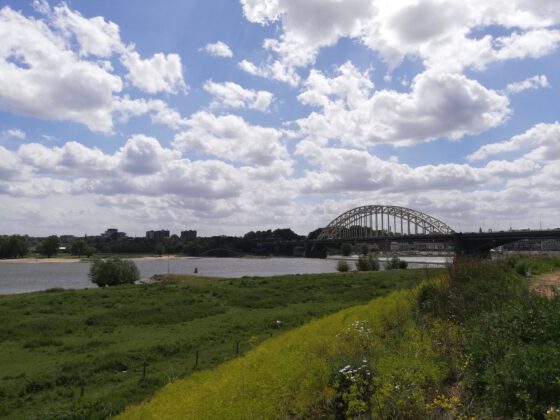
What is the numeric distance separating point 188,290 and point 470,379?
41.6 meters

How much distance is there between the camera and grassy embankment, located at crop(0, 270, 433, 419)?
1691cm

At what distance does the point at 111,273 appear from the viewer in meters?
67.2

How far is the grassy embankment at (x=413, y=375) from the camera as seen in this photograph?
647 cm

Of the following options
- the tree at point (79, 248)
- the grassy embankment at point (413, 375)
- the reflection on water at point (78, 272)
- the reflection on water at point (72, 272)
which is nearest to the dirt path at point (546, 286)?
the grassy embankment at point (413, 375)

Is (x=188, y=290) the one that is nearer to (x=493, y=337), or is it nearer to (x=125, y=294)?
(x=125, y=294)

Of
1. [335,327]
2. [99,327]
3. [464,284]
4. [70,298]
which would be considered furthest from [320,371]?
[70,298]

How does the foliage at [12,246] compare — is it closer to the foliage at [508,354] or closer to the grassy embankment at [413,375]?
the grassy embankment at [413,375]

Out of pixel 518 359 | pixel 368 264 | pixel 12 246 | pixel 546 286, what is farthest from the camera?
pixel 12 246

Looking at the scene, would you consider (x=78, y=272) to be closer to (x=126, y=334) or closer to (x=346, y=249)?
(x=346, y=249)

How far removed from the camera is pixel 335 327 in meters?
15.6

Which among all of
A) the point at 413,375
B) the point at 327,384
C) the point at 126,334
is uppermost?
the point at 413,375

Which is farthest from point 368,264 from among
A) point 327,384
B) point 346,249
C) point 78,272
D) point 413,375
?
point 413,375

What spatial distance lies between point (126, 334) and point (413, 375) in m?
24.1

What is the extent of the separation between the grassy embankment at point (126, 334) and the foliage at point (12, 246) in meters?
140
